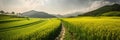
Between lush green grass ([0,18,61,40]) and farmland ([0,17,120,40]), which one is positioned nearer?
farmland ([0,17,120,40])

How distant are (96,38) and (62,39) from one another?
846cm

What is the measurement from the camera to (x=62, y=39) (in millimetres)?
22891

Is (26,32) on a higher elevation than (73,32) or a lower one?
higher

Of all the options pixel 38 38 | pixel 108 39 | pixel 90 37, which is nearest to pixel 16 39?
pixel 38 38

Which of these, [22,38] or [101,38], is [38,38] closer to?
[22,38]

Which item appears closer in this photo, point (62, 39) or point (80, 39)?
point (80, 39)

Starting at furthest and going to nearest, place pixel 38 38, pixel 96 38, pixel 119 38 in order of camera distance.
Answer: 1. pixel 38 38
2. pixel 96 38
3. pixel 119 38

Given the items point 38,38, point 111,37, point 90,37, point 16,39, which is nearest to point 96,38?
point 90,37

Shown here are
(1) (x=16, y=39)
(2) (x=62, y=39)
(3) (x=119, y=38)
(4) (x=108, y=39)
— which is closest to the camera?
(3) (x=119, y=38)

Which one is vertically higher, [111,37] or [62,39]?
[111,37]

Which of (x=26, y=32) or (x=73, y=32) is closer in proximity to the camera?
(x=26, y=32)

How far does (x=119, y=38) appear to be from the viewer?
1237cm

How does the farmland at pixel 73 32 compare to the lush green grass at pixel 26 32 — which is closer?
the farmland at pixel 73 32

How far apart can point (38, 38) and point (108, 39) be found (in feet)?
26.6
